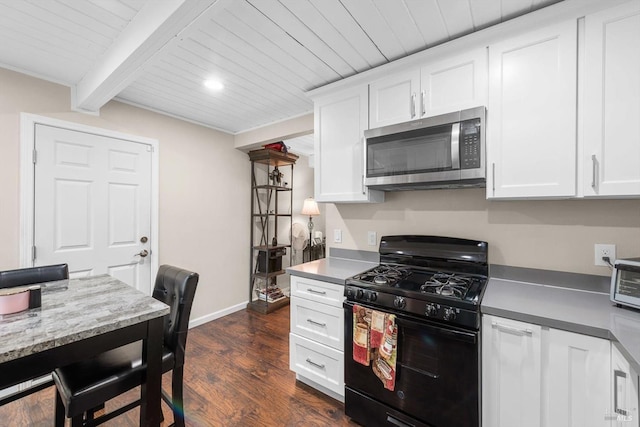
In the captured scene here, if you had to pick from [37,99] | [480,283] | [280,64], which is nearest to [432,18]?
[280,64]

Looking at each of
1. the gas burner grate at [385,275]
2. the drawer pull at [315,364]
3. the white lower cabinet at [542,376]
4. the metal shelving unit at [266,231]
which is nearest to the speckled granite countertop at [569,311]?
the white lower cabinet at [542,376]

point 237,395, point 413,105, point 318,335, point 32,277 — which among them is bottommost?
point 237,395

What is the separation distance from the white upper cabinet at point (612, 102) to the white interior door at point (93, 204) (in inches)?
134

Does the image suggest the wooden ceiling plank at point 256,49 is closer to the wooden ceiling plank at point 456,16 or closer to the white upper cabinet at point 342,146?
the white upper cabinet at point 342,146

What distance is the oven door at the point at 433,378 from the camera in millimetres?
1350

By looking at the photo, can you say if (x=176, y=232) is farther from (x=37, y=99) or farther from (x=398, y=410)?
(x=398, y=410)

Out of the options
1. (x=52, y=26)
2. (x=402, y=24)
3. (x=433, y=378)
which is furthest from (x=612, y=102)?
(x=52, y=26)

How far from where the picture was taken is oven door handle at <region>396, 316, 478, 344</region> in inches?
52.7

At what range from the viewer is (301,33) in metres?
1.63

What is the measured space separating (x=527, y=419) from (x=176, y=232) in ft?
10.5

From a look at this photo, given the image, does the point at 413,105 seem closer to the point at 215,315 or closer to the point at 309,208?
the point at 309,208

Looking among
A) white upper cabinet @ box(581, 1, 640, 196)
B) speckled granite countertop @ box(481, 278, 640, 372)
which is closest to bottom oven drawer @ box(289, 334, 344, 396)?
speckled granite countertop @ box(481, 278, 640, 372)

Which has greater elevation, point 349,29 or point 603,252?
point 349,29

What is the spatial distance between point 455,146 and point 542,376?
1221 mm
